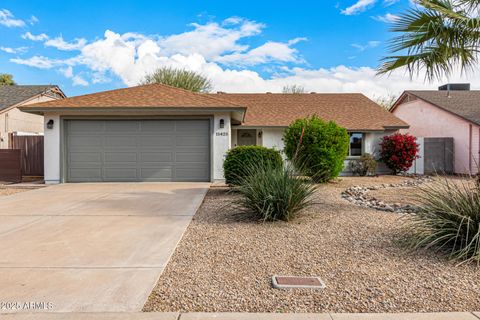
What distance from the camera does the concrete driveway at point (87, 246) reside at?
3.32 metres

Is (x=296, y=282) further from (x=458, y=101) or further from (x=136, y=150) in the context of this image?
(x=458, y=101)

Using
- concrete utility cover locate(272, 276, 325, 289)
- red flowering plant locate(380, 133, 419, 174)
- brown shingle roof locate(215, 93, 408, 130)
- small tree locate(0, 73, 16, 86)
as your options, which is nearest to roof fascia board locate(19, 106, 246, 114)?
brown shingle roof locate(215, 93, 408, 130)

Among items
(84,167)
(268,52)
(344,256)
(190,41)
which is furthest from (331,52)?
(344,256)

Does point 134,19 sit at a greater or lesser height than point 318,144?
greater

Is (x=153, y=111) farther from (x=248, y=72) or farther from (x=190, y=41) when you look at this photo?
(x=248, y=72)

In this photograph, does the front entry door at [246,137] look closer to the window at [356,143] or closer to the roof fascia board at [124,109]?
the window at [356,143]

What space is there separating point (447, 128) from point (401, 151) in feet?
14.2

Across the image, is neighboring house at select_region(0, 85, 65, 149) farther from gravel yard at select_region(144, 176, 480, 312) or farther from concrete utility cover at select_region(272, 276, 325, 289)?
concrete utility cover at select_region(272, 276, 325, 289)

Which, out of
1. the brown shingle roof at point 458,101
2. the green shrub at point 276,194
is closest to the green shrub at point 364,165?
the brown shingle roof at point 458,101

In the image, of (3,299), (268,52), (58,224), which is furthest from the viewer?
(268,52)

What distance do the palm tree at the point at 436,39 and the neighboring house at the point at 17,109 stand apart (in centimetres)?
1915

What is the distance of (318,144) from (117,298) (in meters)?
9.69

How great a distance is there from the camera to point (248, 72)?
28672 millimetres

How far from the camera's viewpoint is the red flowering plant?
1622 centimetres
